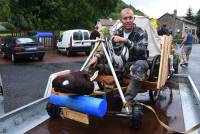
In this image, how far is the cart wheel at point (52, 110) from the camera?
5279mm

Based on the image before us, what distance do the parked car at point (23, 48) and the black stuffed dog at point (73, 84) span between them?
57.1 feet

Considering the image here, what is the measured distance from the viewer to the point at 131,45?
19.9 feet

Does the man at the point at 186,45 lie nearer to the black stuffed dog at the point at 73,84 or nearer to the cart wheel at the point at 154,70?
the cart wheel at the point at 154,70

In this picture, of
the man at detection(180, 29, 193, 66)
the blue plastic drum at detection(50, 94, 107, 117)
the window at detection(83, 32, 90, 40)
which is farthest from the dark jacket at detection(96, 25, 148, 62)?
the window at detection(83, 32, 90, 40)

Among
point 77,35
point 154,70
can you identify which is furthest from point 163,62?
point 77,35

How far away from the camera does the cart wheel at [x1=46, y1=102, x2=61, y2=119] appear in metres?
5.28

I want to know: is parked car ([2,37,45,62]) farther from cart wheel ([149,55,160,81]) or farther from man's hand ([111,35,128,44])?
man's hand ([111,35,128,44])

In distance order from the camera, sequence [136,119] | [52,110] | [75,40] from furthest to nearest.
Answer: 1. [75,40]
2. [52,110]
3. [136,119]

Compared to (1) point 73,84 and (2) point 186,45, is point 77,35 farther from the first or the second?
(1) point 73,84

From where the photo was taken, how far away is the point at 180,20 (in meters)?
102

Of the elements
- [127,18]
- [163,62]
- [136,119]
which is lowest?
[136,119]

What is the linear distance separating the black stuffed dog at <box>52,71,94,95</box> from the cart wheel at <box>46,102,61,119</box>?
0.40 m

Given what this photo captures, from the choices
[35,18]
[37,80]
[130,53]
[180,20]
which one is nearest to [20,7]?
[35,18]

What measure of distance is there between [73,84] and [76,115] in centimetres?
44
